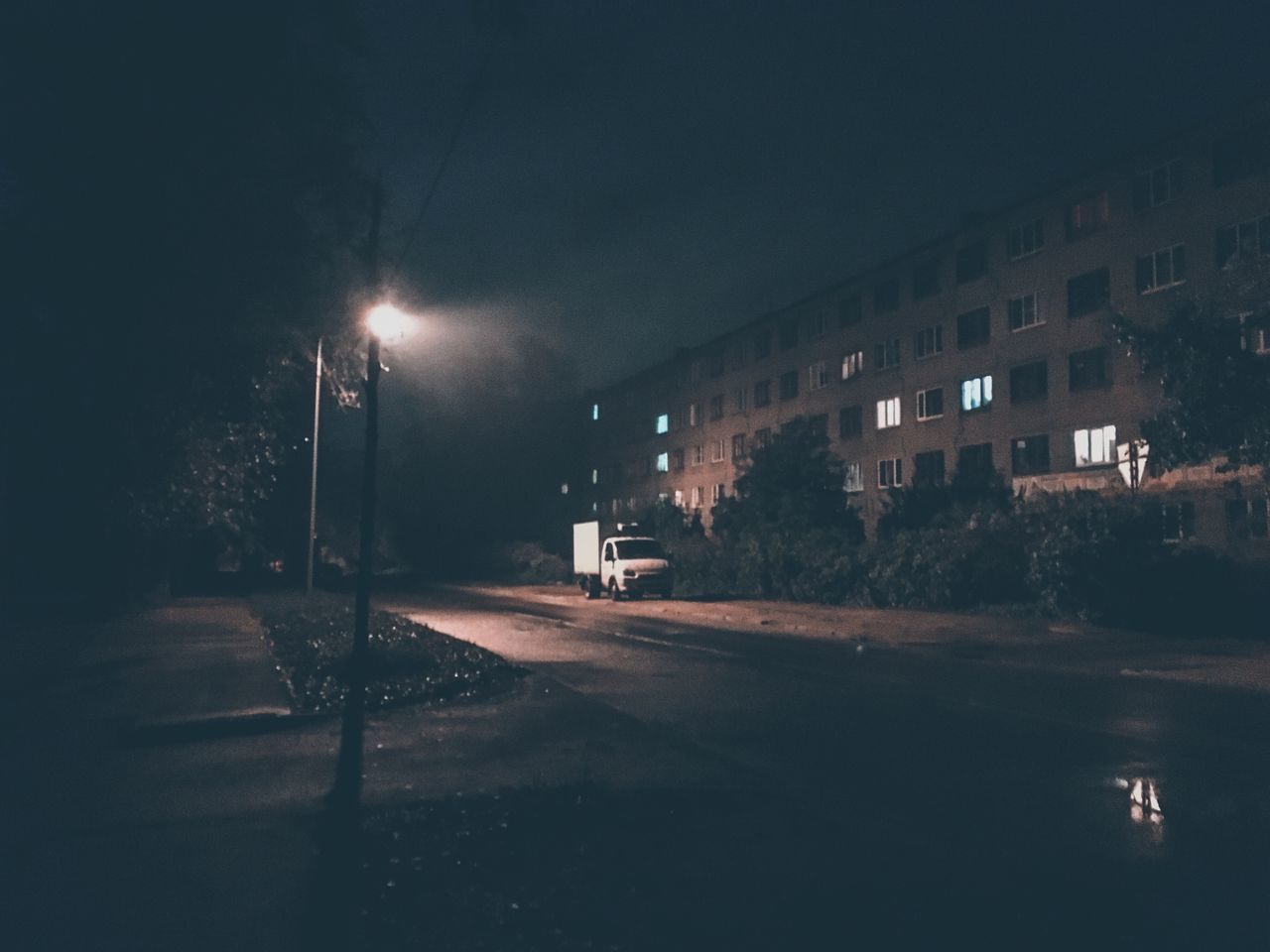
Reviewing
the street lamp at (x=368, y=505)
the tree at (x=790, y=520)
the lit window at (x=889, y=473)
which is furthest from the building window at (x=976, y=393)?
the street lamp at (x=368, y=505)

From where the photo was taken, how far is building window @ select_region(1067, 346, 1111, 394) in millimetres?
38719

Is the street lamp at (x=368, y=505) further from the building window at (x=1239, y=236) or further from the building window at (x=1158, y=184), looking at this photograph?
the building window at (x=1158, y=184)

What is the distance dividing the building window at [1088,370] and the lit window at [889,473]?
439 inches

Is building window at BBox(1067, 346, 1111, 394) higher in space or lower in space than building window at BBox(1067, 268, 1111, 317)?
lower

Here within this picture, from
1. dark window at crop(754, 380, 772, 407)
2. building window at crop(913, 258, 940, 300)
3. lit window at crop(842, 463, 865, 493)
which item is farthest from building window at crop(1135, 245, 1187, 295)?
dark window at crop(754, 380, 772, 407)

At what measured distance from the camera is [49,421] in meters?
19.5

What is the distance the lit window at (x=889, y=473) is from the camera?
1990 inches

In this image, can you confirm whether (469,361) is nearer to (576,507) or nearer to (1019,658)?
(576,507)

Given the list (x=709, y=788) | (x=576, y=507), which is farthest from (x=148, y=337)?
(x=576, y=507)

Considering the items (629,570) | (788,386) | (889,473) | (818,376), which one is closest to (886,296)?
(818,376)

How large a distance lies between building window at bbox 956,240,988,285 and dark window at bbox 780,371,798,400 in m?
14.6

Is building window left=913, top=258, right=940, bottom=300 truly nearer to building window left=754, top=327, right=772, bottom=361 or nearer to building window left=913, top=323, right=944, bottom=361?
building window left=913, top=323, right=944, bottom=361

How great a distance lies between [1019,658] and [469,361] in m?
76.4

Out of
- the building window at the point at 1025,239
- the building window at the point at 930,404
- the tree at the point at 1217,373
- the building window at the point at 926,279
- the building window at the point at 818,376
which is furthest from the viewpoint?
the building window at the point at 818,376
